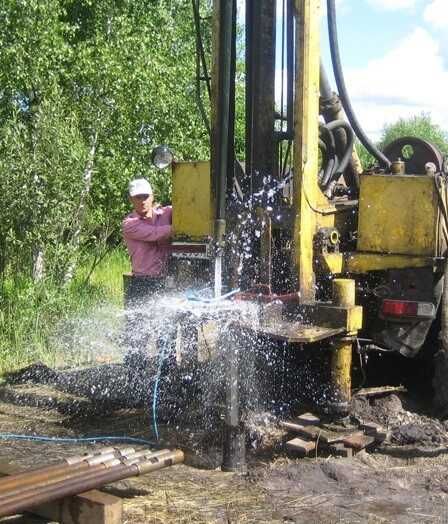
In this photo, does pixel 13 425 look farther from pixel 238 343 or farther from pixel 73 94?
pixel 73 94

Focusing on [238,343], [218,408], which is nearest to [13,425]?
[218,408]

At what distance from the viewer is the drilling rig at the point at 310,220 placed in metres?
4.69

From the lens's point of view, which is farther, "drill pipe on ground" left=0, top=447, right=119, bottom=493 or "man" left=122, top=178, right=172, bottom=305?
"man" left=122, top=178, right=172, bottom=305

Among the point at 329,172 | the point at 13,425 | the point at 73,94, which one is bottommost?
the point at 13,425

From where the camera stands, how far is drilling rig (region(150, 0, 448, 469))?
185 inches

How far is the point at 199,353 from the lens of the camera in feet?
15.9

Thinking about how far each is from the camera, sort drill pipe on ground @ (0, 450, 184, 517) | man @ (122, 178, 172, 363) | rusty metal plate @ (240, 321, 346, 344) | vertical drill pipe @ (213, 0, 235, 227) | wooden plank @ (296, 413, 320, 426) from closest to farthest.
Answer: drill pipe on ground @ (0, 450, 184, 517)
rusty metal plate @ (240, 321, 346, 344)
wooden plank @ (296, 413, 320, 426)
vertical drill pipe @ (213, 0, 235, 227)
man @ (122, 178, 172, 363)

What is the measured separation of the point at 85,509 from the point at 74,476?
147 mm

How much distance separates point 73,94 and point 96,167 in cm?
93

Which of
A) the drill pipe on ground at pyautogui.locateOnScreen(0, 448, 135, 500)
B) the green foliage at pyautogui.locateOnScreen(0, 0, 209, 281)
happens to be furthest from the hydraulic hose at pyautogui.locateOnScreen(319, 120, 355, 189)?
the green foliage at pyautogui.locateOnScreen(0, 0, 209, 281)

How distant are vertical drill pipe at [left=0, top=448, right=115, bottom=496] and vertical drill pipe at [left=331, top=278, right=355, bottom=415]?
4.89ft

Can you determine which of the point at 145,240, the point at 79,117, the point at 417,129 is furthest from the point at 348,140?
the point at 417,129

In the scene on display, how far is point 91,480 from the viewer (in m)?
3.45

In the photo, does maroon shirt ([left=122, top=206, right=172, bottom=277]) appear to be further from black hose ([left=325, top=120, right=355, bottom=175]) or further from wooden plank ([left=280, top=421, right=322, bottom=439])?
wooden plank ([left=280, top=421, right=322, bottom=439])
